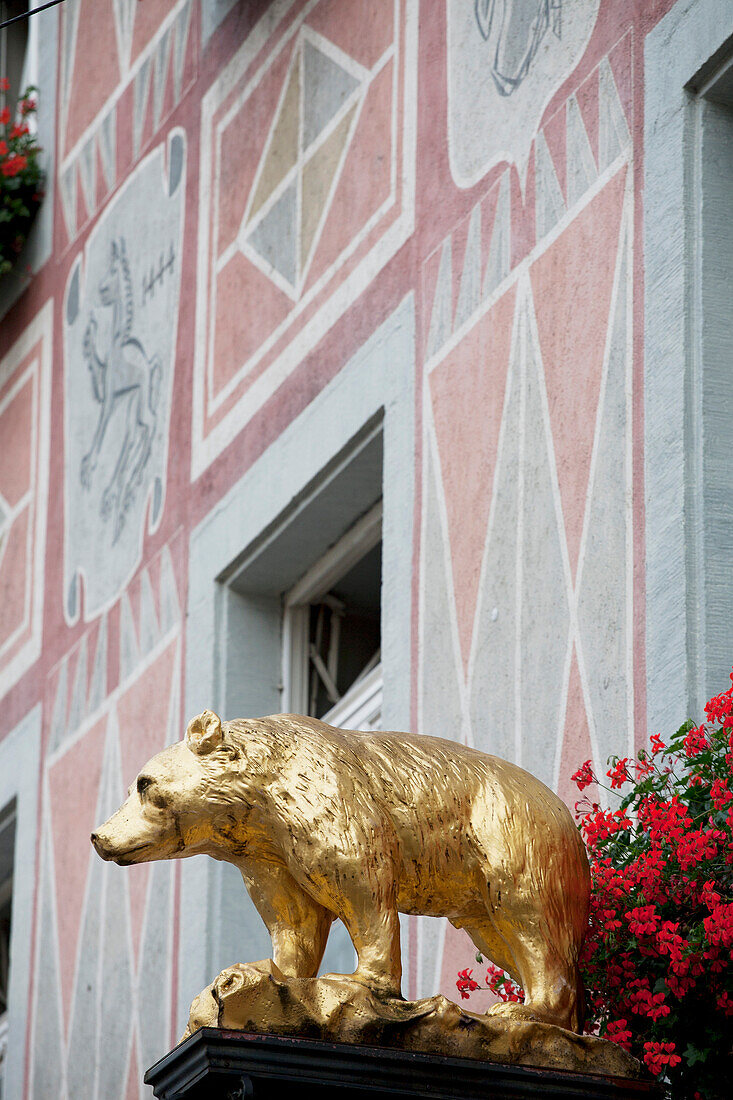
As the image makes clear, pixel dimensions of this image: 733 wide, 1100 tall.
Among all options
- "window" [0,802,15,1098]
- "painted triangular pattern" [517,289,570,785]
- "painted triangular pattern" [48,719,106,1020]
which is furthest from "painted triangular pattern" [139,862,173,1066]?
"painted triangular pattern" [517,289,570,785]

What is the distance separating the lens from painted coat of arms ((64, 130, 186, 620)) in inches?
330

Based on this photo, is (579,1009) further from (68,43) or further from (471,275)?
(68,43)

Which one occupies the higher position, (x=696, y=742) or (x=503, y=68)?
(x=503, y=68)

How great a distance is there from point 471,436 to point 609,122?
36.1 inches

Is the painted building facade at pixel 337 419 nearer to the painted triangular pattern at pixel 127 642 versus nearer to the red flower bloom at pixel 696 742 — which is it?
the painted triangular pattern at pixel 127 642

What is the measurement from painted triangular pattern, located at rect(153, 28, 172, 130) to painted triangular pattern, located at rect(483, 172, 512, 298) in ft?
10.6

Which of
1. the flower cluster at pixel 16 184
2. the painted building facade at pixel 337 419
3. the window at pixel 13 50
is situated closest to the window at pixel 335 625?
the painted building facade at pixel 337 419

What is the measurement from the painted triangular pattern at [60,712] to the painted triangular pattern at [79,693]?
63 millimetres

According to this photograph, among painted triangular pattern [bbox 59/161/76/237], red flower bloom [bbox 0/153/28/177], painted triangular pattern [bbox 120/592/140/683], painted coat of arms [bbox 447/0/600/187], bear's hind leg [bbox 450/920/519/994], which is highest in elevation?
red flower bloom [bbox 0/153/28/177]

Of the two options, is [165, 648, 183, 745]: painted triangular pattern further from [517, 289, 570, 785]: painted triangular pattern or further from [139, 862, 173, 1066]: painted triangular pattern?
[517, 289, 570, 785]: painted triangular pattern

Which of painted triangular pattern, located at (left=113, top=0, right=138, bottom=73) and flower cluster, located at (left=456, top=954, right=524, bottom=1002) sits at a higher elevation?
painted triangular pattern, located at (left=113, top=0, right=138, bottom=73)

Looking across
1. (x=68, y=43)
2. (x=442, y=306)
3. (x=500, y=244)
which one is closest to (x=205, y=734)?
(x=500, y=244)

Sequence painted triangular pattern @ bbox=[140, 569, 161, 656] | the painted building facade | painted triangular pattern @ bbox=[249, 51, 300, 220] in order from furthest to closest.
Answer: painted triangular pattern @ bbox=[140, 569, 161, 656]
painted triangular pattern @ bbox=[249, 51, 300, 220]
the painted building facade

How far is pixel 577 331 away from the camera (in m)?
5.36
